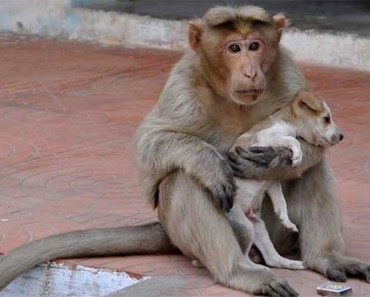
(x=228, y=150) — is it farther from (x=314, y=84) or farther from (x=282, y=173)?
(x=314, y=84)

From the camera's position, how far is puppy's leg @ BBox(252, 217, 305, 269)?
5133mm

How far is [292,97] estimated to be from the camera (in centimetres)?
512

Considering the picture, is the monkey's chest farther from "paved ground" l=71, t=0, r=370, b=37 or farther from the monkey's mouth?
"paved ground" l=71, t=0, r=370, b=37

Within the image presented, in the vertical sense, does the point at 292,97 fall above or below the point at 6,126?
above

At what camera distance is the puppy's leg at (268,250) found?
5.13 meters

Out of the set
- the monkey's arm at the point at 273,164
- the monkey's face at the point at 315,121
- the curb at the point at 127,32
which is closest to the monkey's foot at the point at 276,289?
the monkey's arm at the point at 273,164

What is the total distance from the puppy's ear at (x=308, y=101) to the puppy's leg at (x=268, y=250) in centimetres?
53

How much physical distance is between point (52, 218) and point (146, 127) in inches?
50.8

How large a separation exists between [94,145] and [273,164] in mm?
3167

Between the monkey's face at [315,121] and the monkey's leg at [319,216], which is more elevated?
the monkey's face at [315,121]

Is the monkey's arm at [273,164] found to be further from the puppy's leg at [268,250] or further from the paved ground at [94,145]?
the paved ground at [94,145]

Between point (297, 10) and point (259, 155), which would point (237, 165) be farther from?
point (297, 10)

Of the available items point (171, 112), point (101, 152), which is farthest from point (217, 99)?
point (101, 152)

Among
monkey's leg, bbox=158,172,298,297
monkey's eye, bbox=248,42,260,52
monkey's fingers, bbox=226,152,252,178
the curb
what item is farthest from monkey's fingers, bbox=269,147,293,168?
the curb
